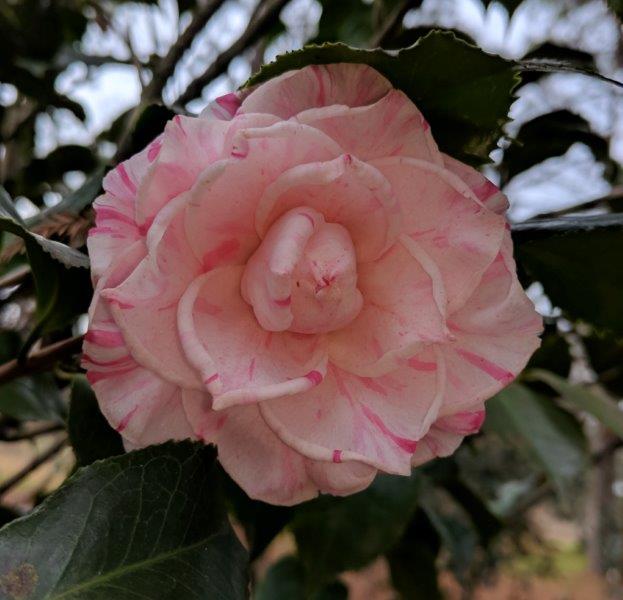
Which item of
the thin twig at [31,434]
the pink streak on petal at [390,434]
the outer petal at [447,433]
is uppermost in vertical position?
the pink streak on petal at [390,434]

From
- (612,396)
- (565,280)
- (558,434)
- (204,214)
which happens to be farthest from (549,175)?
(204,214)

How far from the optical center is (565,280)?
19.1 inches

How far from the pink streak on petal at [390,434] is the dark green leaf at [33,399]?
412 mm

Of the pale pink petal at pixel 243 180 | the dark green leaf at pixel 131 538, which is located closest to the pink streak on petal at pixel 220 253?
the pale pink petal at pixel 243 180

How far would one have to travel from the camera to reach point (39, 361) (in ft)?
1.57

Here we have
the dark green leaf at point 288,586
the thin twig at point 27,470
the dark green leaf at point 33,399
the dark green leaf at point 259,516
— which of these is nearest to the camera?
the dark green leaf at point 259,516

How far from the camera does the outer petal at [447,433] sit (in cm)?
38

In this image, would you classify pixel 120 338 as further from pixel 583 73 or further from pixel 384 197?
pixel 583 73

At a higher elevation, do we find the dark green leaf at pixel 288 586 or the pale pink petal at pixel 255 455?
the pale pink petal at pixel 255 455

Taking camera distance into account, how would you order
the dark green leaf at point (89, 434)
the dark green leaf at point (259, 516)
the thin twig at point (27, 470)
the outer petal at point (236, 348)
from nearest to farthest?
the outer petal at point (236, 348) < the dark green leaf at point (89, 434) < the dark green leaf at point (259, 516) < the thin twig at point (27, 470)

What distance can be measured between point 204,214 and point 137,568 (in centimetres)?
19

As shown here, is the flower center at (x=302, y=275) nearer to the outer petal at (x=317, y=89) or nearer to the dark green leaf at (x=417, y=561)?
the outer petal at (x=317, y=89)

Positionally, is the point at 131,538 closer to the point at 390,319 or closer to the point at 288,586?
the point at 390,319

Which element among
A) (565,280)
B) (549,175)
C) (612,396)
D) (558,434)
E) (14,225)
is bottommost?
(549,175)
